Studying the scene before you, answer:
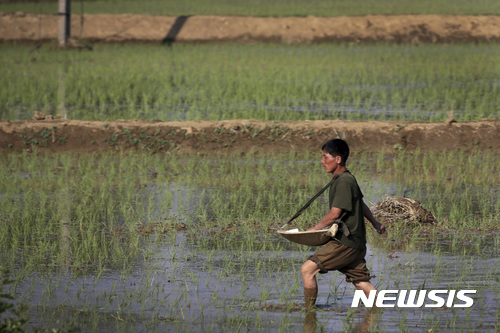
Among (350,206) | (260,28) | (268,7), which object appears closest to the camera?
(350,206)

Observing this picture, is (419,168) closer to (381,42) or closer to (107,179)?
(107,179)

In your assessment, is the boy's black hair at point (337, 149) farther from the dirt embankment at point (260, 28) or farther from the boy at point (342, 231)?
the dirt embankment at point (260, 28)

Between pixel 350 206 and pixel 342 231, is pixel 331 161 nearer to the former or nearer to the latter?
pixel 350 206

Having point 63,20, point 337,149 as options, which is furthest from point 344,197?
point 63,20

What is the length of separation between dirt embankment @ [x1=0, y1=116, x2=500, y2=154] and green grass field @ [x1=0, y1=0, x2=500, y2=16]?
24.3 m

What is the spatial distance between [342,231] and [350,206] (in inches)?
7.2

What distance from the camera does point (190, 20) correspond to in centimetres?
3584

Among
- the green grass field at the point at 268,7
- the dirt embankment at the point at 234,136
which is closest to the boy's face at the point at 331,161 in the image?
the dirt embankment at the point at 234,136

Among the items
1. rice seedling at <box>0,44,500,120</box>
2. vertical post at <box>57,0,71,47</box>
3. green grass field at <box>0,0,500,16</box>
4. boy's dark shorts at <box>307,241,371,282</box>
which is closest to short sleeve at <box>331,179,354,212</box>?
boy's dark shorts at <box>307,241,371,282</box>

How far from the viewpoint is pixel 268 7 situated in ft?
141

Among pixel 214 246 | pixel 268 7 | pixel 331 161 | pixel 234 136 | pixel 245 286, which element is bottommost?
pixel 268 7

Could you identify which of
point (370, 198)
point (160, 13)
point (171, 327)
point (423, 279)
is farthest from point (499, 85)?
point (160, 13)

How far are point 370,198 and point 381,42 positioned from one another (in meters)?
24.2

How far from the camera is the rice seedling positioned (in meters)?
16.6
